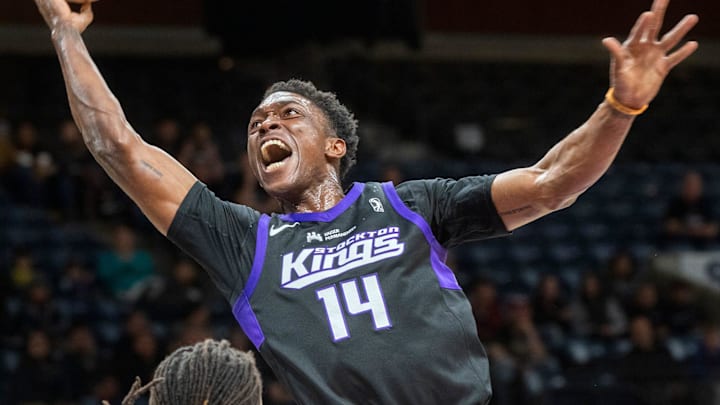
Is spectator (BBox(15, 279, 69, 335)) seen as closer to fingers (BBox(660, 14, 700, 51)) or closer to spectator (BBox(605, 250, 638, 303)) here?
spectator (BBox(605, 250, 638, 303))

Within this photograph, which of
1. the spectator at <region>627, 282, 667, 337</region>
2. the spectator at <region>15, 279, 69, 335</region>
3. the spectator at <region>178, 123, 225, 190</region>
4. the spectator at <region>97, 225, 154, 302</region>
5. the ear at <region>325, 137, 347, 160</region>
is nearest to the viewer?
the ear at <region>325, 137, 347, 160</region>

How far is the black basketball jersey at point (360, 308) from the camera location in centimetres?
327

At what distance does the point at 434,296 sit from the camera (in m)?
3.41

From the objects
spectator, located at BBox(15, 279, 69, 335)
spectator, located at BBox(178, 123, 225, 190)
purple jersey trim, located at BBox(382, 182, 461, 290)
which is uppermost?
spectator, located at BBox(178, 123, 225, 190)

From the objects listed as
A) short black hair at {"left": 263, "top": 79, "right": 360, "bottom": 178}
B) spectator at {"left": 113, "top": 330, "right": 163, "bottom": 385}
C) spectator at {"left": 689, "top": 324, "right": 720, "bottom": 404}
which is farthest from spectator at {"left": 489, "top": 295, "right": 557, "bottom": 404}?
short black hair at {"left": 263, "top": 79, "right": 360, "bottom": 178}

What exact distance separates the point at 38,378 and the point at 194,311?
1.60 m

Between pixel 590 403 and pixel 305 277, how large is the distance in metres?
6.39

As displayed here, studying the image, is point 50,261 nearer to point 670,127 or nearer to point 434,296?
point 434,296

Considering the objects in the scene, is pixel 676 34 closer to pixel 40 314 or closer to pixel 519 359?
pixel 519 359

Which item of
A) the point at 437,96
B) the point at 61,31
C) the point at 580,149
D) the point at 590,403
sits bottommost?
the point at 590,403

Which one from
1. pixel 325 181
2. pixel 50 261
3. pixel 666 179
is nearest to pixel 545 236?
pixel 666 179

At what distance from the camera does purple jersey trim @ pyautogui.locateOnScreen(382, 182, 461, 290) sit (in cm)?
348

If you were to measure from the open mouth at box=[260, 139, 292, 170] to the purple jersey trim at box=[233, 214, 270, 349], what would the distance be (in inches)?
12.6

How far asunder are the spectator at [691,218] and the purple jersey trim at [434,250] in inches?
392
